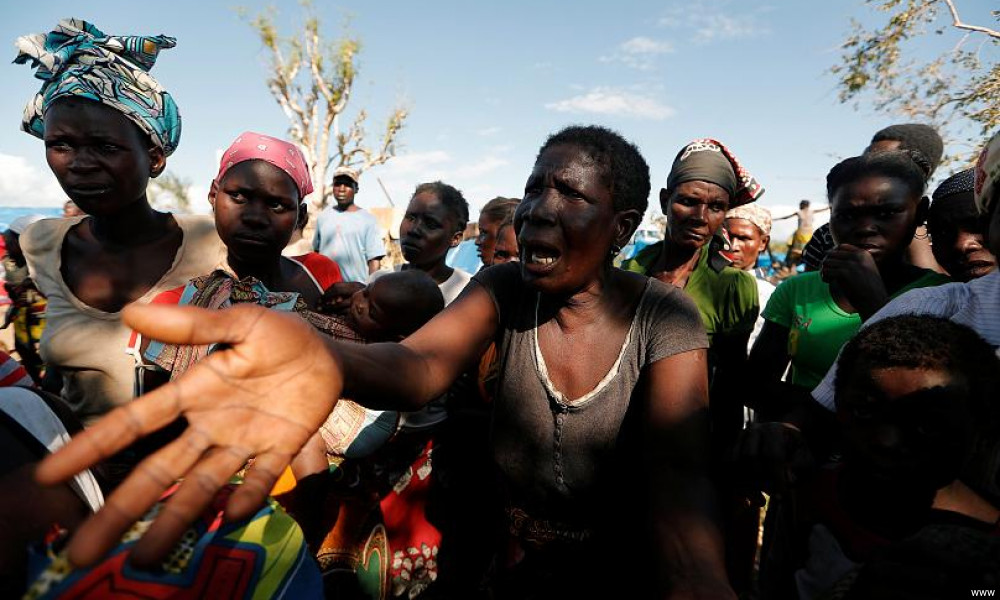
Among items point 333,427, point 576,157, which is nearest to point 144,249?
point 333,427

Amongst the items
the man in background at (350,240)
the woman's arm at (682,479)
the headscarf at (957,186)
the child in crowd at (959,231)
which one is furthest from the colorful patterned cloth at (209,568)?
the man in background at (350,240)

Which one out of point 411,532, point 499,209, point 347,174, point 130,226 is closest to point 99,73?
point 130,226

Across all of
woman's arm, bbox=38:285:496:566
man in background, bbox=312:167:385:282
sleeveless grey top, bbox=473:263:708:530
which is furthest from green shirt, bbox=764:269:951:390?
man in background, bbox=312:167:385:282

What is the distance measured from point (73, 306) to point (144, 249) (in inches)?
13.4

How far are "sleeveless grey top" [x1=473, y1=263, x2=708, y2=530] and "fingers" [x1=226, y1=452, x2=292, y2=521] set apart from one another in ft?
3.05

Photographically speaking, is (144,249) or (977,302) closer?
(977,302)

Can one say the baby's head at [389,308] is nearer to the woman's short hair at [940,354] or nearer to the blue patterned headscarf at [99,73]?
the blue patterned headscarf at [99,73]

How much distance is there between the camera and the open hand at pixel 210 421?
2.66 ft

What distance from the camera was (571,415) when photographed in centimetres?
170

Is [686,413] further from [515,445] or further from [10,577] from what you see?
[10,577]

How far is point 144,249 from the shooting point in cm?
227

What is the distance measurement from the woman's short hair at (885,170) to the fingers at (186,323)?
247 centimetres

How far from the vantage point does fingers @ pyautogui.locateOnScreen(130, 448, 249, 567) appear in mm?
817

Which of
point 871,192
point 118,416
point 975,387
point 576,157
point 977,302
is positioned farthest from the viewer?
point 871,192
